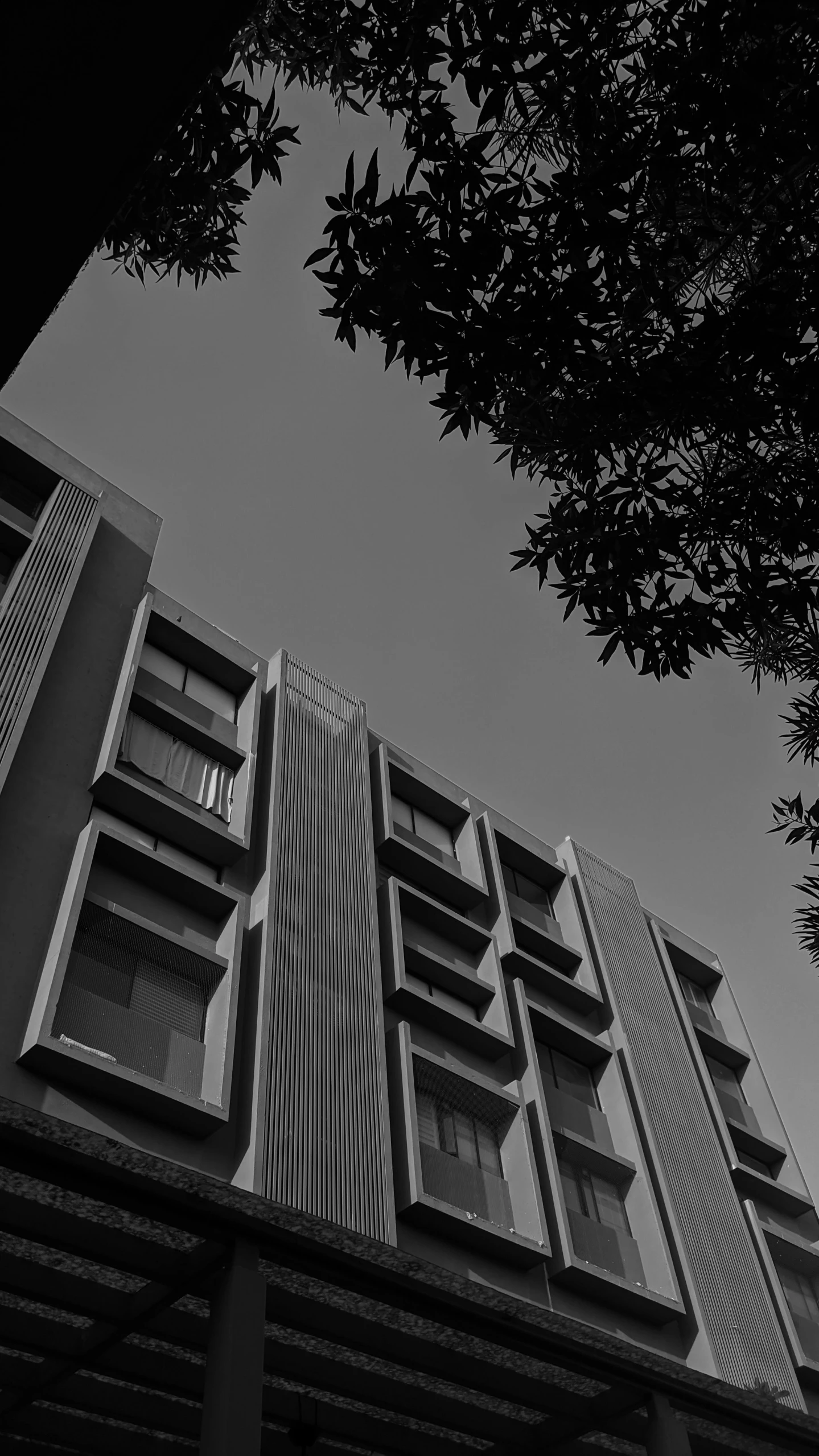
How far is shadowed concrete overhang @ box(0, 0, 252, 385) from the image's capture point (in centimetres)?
155

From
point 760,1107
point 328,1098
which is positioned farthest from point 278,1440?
point 760,1107

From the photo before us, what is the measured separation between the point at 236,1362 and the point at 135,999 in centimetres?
680

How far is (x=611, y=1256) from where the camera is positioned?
18297 millimetres

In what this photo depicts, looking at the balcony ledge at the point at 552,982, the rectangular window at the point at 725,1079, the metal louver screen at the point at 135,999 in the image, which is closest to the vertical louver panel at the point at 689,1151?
the balcony ledge at the point at 552,982

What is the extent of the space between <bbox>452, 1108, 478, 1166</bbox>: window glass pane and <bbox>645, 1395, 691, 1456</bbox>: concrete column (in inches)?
241

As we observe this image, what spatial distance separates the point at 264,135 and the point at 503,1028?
56.7 ft

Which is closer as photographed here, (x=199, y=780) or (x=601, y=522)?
(x=601, y=522)

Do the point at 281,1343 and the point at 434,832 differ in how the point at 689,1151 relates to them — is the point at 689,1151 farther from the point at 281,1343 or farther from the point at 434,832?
the point at 281,1343

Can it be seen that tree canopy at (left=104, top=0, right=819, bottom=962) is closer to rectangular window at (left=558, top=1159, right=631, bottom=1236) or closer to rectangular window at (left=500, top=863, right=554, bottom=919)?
rectangular window at (left=558, top=1159, right=631, bottom=1236)

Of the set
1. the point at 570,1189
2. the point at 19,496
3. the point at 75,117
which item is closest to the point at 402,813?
the point at 570,1189

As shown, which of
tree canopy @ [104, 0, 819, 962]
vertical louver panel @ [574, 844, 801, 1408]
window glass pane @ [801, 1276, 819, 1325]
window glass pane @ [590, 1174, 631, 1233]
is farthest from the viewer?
window glass pane @ [801, 1276, 819, 1325]

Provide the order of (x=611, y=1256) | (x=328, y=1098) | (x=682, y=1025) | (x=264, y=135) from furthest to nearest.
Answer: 1. (x=682, y=1025)
2. (x=611, y=1256)
3. (x=328, y=1098)
4. (x=264, y=135)

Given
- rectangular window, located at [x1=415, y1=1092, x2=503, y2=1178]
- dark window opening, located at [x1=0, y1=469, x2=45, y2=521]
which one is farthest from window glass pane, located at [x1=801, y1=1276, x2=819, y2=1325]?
dark window opening, located at [x1=0, y1=469, x2=45, y2=521]

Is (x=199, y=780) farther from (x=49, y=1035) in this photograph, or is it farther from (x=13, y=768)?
(x=49, y=1035)
